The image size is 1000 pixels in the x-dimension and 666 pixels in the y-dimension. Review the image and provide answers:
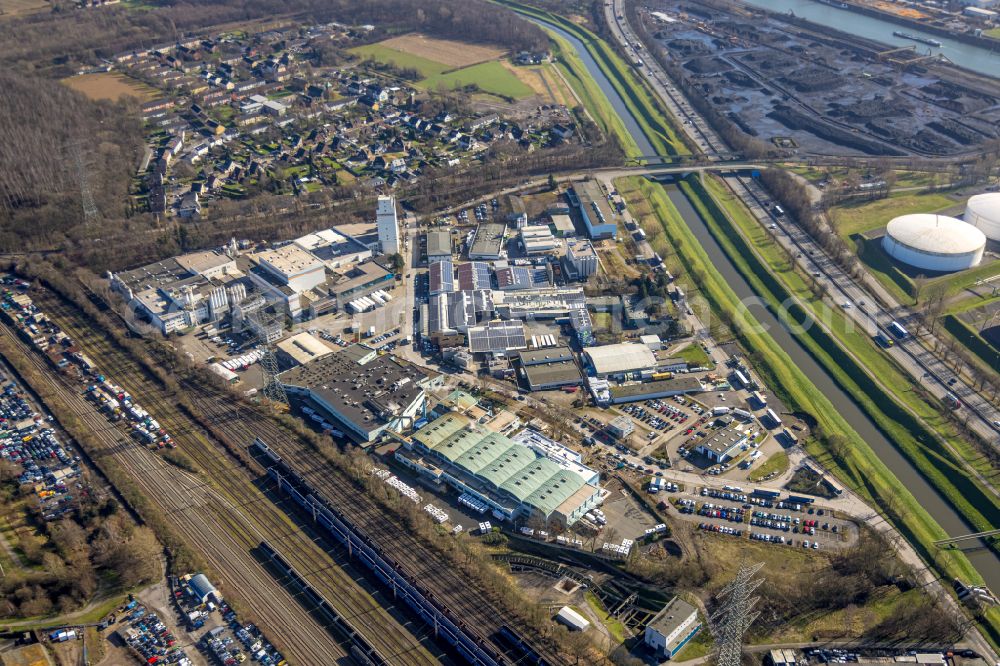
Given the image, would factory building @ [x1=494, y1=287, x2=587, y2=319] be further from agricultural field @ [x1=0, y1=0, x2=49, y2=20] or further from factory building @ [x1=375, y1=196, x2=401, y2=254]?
agricultural field @ [x1=0, y1=0, x2=49, y2=20]

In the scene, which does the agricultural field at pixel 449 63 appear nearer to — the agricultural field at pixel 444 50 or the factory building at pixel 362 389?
the agricultural field at pixel 444 50

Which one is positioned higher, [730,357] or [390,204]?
[390,204]

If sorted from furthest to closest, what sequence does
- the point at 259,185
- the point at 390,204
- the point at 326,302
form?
the point at 259,185, the point at 390,204, the point at 326,302

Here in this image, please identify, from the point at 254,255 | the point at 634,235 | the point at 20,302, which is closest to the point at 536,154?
the point at 634,235

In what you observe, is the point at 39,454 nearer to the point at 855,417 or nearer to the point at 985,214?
the point at 855,417

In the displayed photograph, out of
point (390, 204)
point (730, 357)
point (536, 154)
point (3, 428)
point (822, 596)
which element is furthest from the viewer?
point (536, 154)

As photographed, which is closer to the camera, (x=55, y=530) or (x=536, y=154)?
(x=55, y=530)

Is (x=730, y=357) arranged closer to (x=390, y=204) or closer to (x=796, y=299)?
(x=796, y=299)
